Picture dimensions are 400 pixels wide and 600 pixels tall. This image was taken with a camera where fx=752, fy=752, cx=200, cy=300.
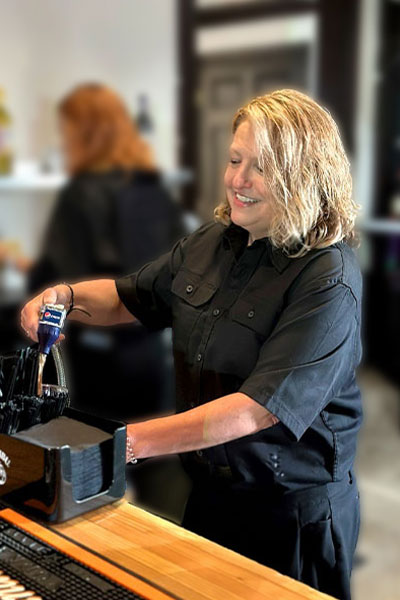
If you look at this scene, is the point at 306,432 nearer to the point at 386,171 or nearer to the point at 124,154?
the point at 124,154

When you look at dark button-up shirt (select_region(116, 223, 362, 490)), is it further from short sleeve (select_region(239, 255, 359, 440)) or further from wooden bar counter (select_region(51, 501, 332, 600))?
wooden bar counter (select_region(51, 501, 332, 600))

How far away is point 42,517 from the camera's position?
107 cm

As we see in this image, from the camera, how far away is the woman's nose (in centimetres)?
120

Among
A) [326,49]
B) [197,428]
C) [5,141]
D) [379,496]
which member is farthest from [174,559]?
[326,49]

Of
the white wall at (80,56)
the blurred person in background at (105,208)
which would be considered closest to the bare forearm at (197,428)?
the blurred person in background at (105,208)

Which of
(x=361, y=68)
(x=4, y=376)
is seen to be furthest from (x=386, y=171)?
(x=4, y=376)

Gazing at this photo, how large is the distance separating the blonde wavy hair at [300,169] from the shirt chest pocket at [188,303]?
0.55ft

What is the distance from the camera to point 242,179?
1.21 metres

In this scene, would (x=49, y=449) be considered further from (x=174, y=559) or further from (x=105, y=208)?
(x=105, y=208)

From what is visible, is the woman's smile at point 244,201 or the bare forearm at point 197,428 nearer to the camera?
the bare forearm at point 197,428

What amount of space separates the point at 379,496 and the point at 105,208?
5.42 ft

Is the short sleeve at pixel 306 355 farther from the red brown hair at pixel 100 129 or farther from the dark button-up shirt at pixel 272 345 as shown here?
the red brown hair at pixel 100 129

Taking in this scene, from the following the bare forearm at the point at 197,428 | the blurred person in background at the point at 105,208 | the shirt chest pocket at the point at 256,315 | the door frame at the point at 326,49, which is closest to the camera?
the bare forearm at the point at 197,428

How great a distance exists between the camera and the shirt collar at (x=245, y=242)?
1.23 meters
